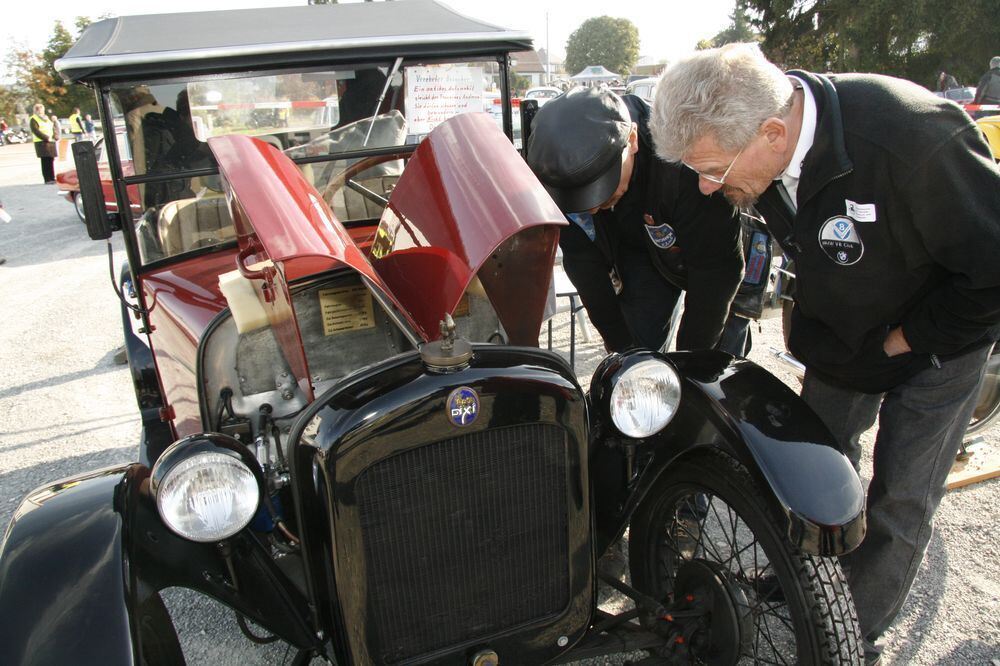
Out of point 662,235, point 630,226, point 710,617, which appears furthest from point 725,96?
point 710,617

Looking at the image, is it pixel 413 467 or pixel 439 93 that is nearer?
pixel 413 467

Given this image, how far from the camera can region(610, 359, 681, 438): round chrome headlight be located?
177 centimetres

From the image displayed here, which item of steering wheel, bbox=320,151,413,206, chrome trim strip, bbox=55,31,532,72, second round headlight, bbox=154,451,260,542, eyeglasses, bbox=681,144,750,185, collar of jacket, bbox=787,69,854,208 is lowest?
second round headlight, bbox=154,451,260,542

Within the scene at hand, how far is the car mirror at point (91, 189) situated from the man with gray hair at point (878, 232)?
1.78 meters

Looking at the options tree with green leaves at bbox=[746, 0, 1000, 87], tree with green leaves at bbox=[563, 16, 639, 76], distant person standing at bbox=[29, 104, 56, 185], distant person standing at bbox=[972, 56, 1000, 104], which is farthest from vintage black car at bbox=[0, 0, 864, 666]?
tree with green leaves at bbox=[563, 16, 639, 76]

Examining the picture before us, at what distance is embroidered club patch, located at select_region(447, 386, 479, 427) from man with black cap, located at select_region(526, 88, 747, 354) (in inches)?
34.4

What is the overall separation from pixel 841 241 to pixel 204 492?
5.30 feet

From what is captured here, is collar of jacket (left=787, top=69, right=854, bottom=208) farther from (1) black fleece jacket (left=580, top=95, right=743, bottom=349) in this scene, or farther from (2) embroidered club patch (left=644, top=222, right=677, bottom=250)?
Result: (2) embroidered club patch (left=644, top=222, right=677, bottom=250)

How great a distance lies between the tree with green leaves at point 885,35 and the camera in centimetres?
1769

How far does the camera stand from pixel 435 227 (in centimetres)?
183

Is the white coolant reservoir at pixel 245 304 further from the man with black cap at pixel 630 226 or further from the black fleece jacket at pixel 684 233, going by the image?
the black fleece jacket at pixel 684 233

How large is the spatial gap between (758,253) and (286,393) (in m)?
1.88

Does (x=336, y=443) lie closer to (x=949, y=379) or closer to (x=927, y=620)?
(x=949, y=379)

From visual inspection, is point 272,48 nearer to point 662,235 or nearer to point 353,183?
point 353,183
